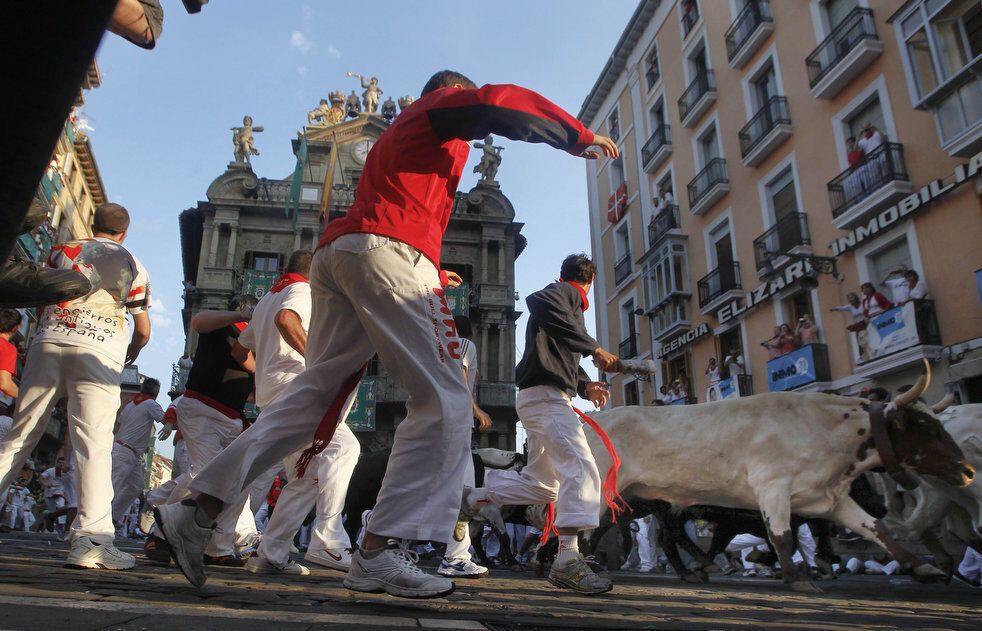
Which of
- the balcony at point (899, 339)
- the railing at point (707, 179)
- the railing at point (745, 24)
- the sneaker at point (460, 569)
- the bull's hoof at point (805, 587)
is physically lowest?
the bull's hoof at point (805, 587)

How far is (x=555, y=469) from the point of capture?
14.8 feet

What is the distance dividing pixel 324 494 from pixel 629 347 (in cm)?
2354

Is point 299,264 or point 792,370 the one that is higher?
point 792,370

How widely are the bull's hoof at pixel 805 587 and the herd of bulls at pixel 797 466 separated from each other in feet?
0.04

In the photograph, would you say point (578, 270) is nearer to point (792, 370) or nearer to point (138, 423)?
point (138, 423)

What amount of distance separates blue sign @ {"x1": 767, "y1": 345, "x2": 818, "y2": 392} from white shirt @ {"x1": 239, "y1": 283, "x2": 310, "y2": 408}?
14.9 m

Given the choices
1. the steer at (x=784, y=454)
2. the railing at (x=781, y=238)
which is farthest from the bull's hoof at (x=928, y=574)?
the railing at (x=781, y=238)

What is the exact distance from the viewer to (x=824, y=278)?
57.1 feet

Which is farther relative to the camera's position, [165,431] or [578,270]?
[165,431]

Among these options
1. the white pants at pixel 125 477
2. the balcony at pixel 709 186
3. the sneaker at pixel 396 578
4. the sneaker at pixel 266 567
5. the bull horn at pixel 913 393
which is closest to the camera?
the sneaker at pixel 396 578

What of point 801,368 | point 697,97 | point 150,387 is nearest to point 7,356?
point 150,387

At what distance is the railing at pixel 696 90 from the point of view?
23.2m

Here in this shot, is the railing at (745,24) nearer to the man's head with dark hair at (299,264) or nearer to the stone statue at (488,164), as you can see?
the stone statue at (488,164)

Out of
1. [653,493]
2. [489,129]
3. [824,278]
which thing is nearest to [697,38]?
[824,278]
